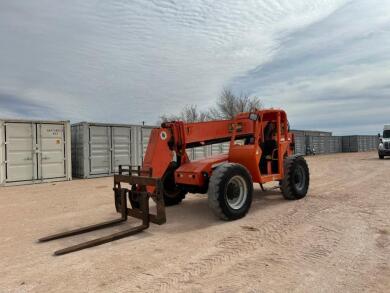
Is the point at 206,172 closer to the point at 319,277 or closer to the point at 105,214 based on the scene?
the point at 105,214

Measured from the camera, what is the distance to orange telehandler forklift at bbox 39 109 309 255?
615 centimetres

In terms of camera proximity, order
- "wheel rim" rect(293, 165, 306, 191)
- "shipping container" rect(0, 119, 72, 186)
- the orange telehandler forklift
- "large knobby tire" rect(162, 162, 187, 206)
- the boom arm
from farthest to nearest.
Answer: "shipping container" rect(0, 119, 72, 186) < "wheel rim" rect(293, 165, 306, 191) < "large knobby tire" rect(162, 162, 187, 206) < the boom arm < the orange telehandler forklift

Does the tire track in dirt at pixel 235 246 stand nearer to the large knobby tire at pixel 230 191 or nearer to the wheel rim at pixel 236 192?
the large knobby tire at pixel 230 191

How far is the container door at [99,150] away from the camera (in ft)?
52.5

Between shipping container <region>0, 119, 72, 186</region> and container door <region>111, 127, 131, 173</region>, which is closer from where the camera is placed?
shipping container <region>0, 119, 72, 186</region>

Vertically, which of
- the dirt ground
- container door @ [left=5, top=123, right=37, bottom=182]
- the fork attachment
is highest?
container door @ [left=5, top=123, right=37, bottom=182]

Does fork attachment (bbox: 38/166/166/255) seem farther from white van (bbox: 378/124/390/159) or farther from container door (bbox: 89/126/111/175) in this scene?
white van (bbox: 378/124/390/159)

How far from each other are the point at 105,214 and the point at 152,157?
197 cm

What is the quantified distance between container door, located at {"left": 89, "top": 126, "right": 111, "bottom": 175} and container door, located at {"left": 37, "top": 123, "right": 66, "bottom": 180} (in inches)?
52.5

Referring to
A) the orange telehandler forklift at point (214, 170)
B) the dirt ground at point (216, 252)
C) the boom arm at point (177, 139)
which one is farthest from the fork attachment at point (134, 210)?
the boom arm at point (177, 139)

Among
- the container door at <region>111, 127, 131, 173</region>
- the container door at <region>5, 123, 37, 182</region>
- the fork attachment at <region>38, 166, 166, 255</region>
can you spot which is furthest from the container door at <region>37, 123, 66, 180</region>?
the fork attachment at <region>38, 166, 166, 255</region>

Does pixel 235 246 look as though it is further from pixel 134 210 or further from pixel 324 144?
pixel 324 144

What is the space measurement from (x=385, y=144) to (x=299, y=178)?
21.3 m

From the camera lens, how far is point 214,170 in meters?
6.62
